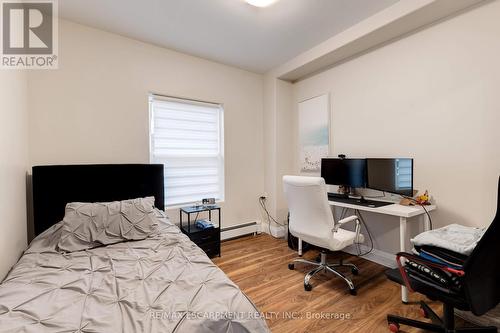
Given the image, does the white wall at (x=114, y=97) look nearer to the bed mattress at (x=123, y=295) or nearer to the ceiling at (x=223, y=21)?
the ceiling at (x=223, y=21)

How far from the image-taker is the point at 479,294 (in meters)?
1.24

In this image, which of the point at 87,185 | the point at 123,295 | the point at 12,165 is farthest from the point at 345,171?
the point at 12,165

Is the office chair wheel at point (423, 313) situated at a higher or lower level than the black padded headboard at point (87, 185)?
lower

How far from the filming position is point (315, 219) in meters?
2.19

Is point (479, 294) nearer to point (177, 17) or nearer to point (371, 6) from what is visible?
point (371, 6)

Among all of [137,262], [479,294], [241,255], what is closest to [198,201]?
[241,255]

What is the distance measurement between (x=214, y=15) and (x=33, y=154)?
90.7 inches

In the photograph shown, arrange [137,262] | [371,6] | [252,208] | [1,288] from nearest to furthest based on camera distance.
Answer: [1,288], [137,262], [371,6], [252,208]

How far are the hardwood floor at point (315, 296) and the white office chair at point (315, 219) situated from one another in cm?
13

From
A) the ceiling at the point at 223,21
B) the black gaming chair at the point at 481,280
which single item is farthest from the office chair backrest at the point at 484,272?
the ceiling at the point at 223,21

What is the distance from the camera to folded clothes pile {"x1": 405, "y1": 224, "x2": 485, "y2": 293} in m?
1.34

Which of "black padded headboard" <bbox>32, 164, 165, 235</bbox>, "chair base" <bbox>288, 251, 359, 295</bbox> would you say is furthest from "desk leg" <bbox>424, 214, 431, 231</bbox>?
"black padded headboard" <bbox>32, 164, 165, 235</bbox>

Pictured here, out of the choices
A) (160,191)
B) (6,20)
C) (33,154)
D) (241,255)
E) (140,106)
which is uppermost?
(6,20)

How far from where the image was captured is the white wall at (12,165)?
1.54m
